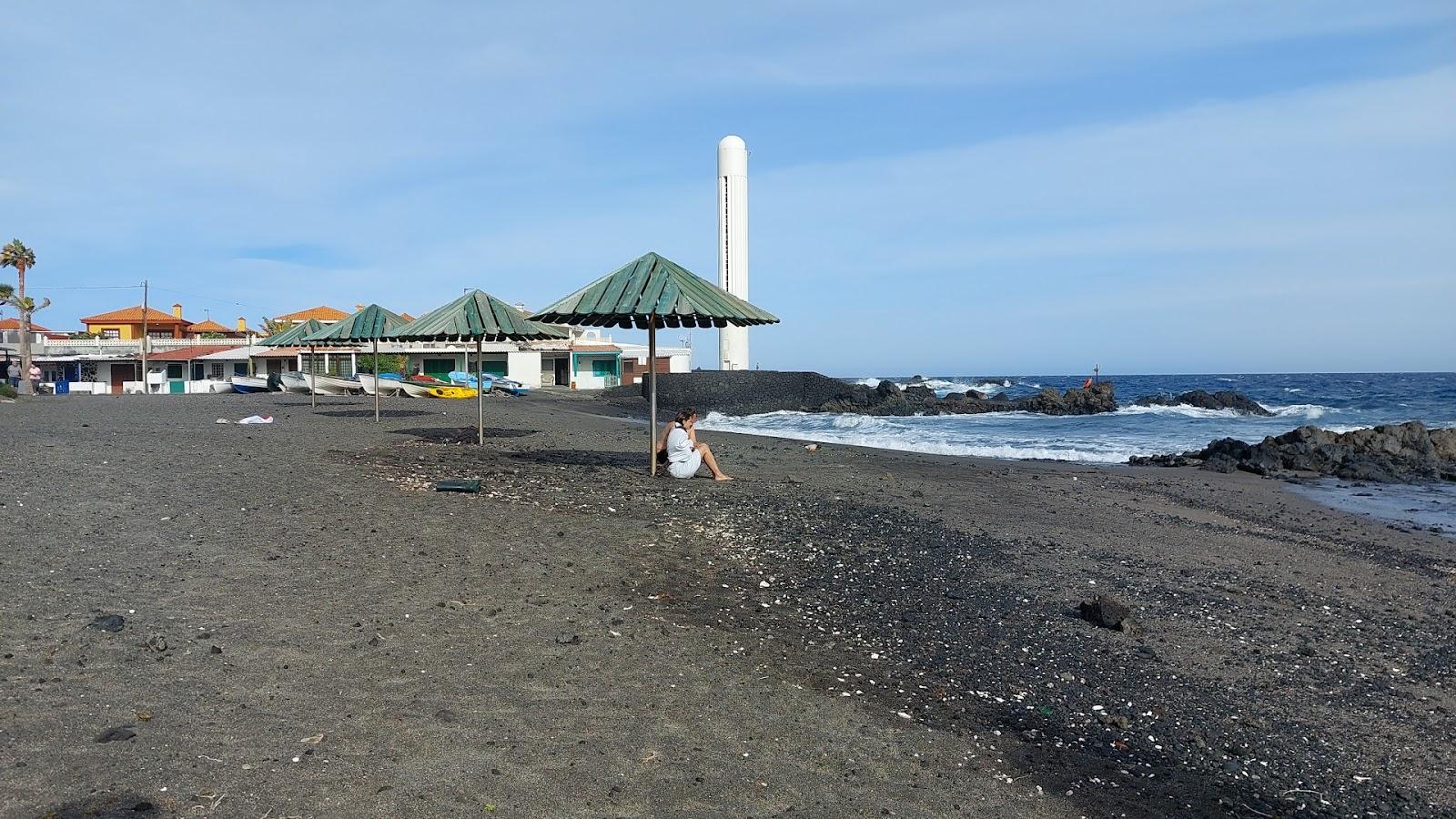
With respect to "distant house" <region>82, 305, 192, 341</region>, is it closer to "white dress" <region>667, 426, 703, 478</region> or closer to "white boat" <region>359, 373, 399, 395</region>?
"white boat" <region>359, 373, 399, 395</region>

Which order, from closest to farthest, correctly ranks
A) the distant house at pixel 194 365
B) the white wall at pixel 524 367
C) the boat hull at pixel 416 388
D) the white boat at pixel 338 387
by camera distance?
the white boat at pixel 338 387
the boat hull at pixel 416 388
the distant house at pixel 194 365
the white wall at pixel 524 367

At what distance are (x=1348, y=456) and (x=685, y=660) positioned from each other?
58.1 feet

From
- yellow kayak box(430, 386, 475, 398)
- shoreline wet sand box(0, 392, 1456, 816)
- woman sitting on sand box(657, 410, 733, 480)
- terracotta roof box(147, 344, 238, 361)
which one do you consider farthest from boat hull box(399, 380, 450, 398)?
shoreline wet sand box(0, 392, 1456, 816)

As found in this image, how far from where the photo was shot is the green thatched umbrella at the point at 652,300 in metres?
10.4

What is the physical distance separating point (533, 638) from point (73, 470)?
7602 millimetres

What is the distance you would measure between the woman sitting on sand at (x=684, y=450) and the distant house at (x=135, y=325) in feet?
207

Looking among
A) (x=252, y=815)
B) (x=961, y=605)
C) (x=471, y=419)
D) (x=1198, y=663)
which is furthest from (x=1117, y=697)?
(x=471, y=419)

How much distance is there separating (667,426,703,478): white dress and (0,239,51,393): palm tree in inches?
1620

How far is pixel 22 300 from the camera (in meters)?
47.4

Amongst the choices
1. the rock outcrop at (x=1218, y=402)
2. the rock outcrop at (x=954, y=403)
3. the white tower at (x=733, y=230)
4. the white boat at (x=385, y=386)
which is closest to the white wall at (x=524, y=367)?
the white tower at (x=733, y=230)

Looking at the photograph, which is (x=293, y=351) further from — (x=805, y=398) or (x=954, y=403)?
(x=954, y=403)

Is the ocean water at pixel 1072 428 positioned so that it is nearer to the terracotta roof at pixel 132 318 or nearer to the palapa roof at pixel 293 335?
the palapa roof at pixel 293 335

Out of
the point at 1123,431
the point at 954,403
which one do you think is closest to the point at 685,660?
the point at 1123,431

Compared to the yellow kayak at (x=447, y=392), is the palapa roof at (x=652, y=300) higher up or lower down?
higher up
